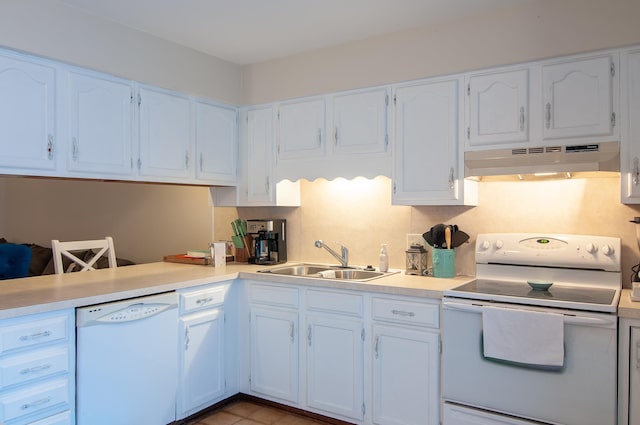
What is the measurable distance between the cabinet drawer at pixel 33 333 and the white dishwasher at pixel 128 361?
0.08m

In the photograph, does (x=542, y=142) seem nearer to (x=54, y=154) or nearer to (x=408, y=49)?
(x=408, y=49)

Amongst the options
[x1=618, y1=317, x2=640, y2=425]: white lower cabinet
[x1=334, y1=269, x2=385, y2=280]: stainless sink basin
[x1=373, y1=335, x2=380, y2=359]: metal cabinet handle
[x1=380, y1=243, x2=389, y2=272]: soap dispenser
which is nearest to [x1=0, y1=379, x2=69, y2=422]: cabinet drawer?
[x1=373, y1=335, x2=380, y2=359]: metal cabinet handle

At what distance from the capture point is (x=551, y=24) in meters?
2.42

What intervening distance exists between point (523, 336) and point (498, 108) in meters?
1.24

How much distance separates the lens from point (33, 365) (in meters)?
2.03

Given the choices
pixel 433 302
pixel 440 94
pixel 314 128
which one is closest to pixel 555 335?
pixel 433 302

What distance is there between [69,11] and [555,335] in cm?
294

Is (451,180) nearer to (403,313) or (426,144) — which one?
(426,144)

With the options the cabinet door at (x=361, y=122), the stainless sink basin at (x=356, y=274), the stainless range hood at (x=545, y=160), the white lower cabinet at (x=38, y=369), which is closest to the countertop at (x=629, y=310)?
the stainless range hood at (x=545, y=160)

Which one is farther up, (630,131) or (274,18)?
(274,18)

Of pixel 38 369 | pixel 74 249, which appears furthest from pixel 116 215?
pixel 38 369

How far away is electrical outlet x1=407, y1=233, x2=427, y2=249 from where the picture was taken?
3068 mm

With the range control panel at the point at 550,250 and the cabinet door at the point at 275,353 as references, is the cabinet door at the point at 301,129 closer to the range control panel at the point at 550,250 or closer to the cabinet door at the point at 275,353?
the cabinet door at the point at 275,353

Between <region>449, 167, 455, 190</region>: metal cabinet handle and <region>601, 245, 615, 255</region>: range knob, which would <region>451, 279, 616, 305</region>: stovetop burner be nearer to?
<region>601, 245, 615, 255</region>: range knob
